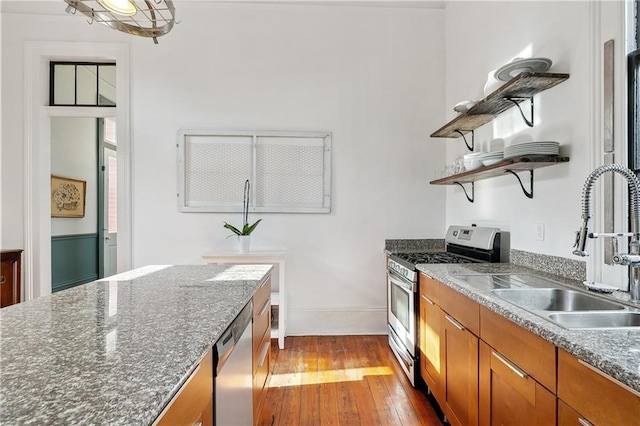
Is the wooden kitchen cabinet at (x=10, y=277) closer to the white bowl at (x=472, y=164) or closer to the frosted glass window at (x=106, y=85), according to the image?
the frosted glass window at (x=106, y=85)

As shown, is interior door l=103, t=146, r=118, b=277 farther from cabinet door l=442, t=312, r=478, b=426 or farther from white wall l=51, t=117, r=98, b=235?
cabinet door l=442, t=312, r=478, b=426

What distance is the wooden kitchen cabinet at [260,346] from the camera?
1.45m

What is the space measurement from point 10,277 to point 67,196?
4.48 feet

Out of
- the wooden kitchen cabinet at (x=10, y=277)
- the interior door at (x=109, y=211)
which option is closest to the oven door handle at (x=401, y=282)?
the wooden kitchen cabinet at (x=10, y=277)

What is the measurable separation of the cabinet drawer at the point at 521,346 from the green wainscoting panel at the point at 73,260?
185 inches

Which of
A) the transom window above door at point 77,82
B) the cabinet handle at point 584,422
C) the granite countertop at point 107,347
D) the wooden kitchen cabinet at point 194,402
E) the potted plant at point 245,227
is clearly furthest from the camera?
the transom window above door at point 77,82

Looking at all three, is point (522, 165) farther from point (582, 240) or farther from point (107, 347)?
point (107, 347)

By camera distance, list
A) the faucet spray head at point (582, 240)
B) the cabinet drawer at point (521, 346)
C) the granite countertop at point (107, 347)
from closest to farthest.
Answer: the granite countertop at point (107, 347)
the cabinet drawer at point (521, 346)
the faucet spray head at point (582, 240)

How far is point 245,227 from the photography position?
9.50 ft

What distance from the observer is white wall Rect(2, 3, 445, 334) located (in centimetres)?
316

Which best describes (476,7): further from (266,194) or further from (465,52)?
(266,194)

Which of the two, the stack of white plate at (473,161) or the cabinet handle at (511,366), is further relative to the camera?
the stack of white plate at (473,161)

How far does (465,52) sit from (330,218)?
200 cm

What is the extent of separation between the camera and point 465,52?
282 cm
